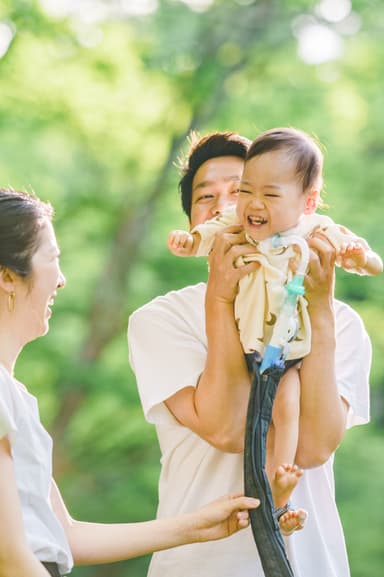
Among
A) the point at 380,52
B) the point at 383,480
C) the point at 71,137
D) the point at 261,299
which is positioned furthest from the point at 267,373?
the point at 380,52

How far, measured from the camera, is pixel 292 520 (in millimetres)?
1751

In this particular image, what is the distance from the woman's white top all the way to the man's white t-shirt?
0.35 m

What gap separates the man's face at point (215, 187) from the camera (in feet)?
7.02

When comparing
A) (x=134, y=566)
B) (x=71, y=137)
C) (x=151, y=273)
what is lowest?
(x=134, y=566)

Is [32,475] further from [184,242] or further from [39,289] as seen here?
[184,242]

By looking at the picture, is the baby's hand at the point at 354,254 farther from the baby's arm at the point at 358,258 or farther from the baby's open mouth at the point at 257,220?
the baby's open mouth at the point at 257,220

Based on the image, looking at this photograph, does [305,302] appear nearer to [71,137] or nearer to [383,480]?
[383,480]

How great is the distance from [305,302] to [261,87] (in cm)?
496

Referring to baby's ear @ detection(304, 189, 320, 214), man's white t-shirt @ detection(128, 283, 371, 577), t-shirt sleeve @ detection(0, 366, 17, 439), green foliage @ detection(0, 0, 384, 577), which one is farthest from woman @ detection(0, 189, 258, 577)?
green foliage @ detection(0, 0, 384, 577)

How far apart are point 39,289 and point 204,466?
0.53 metres

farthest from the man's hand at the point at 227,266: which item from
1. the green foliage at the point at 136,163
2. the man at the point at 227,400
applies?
the green foliage at the point at 136,163

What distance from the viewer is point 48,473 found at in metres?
1.65

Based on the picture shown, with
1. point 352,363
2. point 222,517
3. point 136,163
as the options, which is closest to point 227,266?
point 352,363

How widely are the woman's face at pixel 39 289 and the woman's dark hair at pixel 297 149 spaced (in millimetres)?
521
